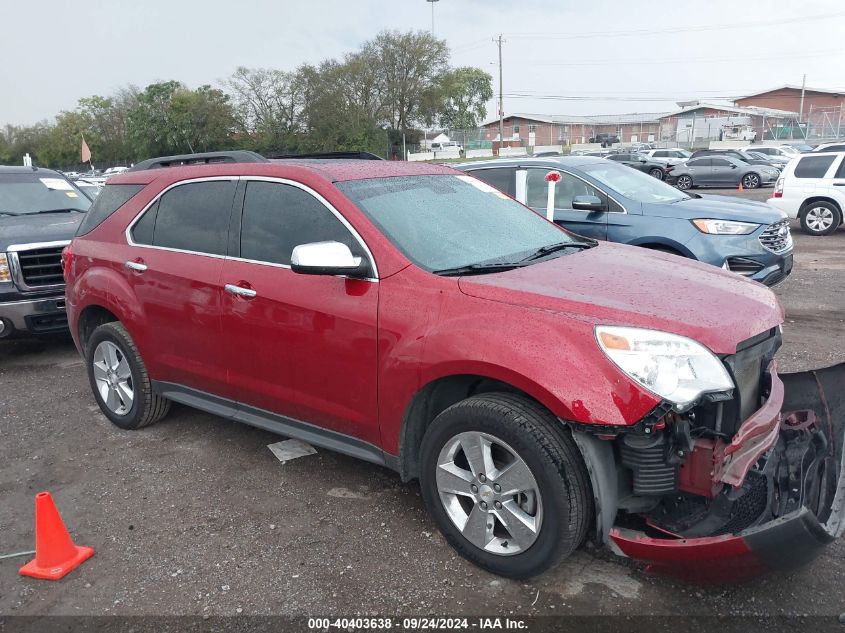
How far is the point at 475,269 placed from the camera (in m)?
3.22

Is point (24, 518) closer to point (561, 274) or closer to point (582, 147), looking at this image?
point (561, 274)

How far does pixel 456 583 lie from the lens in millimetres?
2973

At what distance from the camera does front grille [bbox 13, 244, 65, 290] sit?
638 cm

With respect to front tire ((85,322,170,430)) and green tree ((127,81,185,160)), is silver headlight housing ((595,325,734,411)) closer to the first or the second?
front tire ((85,322,170,430))

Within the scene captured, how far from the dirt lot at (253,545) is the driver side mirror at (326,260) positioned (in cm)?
135

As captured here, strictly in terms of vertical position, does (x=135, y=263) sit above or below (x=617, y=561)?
above

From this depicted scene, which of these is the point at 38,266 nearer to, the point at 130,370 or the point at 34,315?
the point at 34,315

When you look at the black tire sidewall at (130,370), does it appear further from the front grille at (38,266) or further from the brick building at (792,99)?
the brick building at (792,99)

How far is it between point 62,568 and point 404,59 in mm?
67168

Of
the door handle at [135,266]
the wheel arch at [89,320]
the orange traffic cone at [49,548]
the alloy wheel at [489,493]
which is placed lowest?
the orange traffic cone at [49,548]

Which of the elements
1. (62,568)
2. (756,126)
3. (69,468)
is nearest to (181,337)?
(69,468)

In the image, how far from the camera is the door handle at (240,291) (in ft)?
12.0

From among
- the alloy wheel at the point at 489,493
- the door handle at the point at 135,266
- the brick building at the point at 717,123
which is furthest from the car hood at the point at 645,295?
the brick building at the point at 717,123

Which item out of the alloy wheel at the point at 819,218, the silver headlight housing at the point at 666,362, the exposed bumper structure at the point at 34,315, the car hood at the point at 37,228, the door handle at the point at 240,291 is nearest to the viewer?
the silver headlight housing at the point at 666,362
